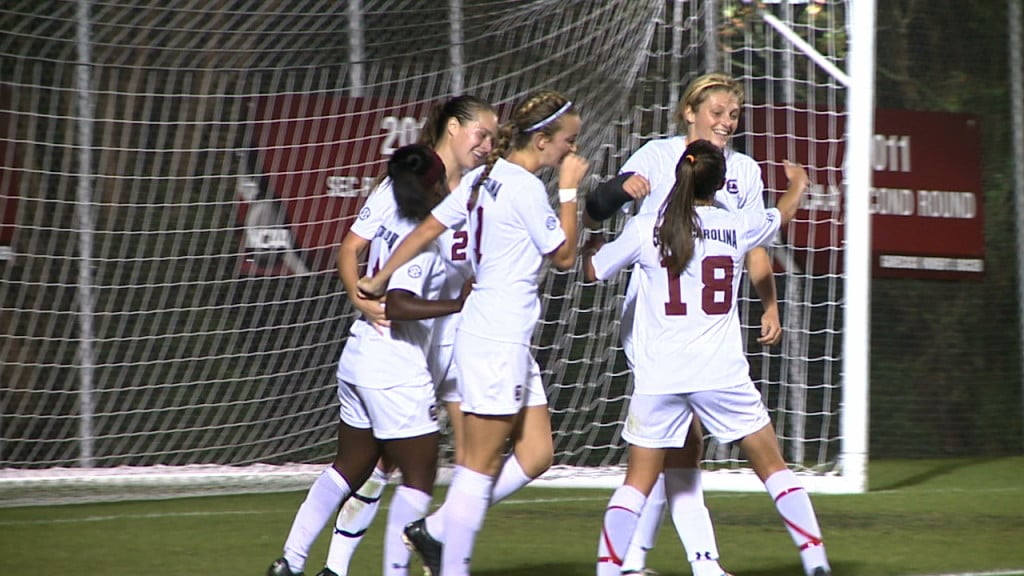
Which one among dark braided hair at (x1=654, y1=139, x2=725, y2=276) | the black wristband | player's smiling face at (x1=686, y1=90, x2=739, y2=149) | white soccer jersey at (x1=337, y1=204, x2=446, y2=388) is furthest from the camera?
player's smiling face at (x1=686, y1=90, x2=739, y2=149)

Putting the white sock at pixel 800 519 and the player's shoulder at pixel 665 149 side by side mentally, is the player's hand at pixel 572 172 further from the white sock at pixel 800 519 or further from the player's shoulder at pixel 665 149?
the white sock at pixel 800 519

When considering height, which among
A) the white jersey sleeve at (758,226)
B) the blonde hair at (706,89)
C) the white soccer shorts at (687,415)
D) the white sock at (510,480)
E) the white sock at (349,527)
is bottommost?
the white sock at (349,527)

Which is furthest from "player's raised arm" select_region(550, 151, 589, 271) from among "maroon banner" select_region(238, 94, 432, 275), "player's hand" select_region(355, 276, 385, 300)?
"maroon banner" select_region(238, 94, 432, 275)

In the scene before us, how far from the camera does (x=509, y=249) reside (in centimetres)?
438

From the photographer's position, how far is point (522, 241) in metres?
A: 4.38

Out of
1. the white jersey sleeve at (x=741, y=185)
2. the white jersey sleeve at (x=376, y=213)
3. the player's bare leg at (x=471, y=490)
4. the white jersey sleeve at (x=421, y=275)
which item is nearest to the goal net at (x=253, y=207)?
the white jersey sleeve at (x=741, y=185)

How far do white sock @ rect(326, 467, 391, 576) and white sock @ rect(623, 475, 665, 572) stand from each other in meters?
0.89

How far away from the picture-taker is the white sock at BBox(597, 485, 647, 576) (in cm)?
463

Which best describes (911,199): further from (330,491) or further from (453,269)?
(330,491)

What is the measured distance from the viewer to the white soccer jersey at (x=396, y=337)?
4688mm

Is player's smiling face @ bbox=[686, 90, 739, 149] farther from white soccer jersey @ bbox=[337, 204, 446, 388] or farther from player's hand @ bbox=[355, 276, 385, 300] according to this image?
player's hand @ bbox=[355, 276, 385, 300]

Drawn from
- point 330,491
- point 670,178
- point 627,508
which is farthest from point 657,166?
point 330,491

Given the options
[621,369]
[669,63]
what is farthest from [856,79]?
[621,369]

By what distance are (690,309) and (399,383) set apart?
937mm
